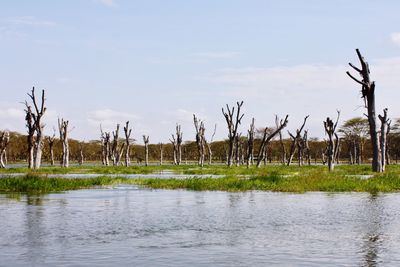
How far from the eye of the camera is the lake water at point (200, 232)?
11.3 metres

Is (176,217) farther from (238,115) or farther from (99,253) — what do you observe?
(238,115)

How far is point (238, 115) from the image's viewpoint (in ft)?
221

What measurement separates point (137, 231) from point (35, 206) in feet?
25.1

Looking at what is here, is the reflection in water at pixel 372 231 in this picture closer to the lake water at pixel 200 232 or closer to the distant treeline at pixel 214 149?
the lake water at pixel 200 232

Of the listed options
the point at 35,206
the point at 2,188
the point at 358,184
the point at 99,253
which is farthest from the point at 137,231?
the point at 358,184

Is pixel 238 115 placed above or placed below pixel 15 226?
above

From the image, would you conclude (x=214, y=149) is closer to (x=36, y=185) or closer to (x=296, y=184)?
(x=296, y=184)

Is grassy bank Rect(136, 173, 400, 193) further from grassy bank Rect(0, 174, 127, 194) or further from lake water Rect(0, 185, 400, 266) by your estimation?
lake water Rect(0, 185, 400, 266)

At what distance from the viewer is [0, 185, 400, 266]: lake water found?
1126 centimetres

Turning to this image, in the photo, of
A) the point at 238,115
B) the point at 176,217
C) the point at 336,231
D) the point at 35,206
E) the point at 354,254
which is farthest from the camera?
the point at 238,115

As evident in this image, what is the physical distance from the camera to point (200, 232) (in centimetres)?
1493

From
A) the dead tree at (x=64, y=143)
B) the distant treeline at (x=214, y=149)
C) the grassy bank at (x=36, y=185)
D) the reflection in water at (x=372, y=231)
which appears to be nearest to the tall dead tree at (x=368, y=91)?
the reflection in water at (x=372, y=231)

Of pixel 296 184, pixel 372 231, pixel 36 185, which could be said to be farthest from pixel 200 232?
pixel 36 185

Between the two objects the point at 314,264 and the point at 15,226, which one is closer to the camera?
the point at 314,264
